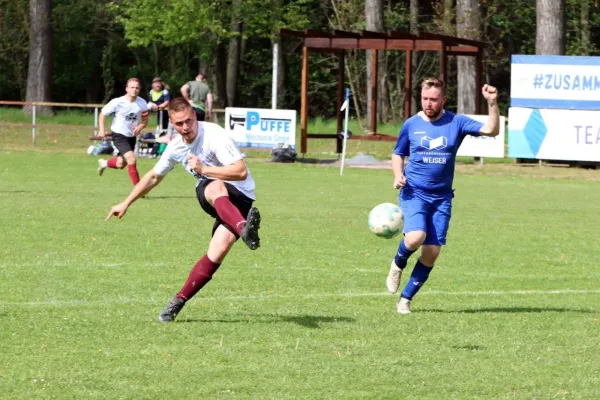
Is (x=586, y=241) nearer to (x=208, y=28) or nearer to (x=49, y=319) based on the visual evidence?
(x=49, y=319)

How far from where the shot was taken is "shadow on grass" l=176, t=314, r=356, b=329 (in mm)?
9336

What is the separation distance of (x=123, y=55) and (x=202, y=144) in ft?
176

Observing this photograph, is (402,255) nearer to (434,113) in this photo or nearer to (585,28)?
(434,113)

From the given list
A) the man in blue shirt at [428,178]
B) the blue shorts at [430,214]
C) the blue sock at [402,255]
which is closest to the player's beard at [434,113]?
the man in blue shirt at [428,178]

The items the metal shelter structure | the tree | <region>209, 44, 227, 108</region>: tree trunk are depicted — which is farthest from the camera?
<region>209, 44, 227, 108</region>: tree trunk

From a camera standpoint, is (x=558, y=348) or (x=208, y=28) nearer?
(x=558, y=348)

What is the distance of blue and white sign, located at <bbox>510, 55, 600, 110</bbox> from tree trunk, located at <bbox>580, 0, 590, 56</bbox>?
19904 mm

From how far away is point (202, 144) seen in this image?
896 centimetres

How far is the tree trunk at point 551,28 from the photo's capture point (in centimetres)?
3419

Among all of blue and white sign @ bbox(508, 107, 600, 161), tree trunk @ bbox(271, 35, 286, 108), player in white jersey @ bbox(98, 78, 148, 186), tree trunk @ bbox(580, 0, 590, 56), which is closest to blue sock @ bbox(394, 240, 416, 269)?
player in white jersey @ bbox(98, 78, 148, 186)

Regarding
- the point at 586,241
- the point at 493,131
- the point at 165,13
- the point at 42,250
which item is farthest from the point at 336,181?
the point at 165,13

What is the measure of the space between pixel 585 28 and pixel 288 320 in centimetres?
4394

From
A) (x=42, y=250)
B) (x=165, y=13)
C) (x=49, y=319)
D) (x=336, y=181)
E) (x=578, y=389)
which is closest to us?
(x=578, y=389)

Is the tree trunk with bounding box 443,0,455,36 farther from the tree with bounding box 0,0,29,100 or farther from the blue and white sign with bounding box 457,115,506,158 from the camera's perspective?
the tree with bounding box 0,0,29,100
